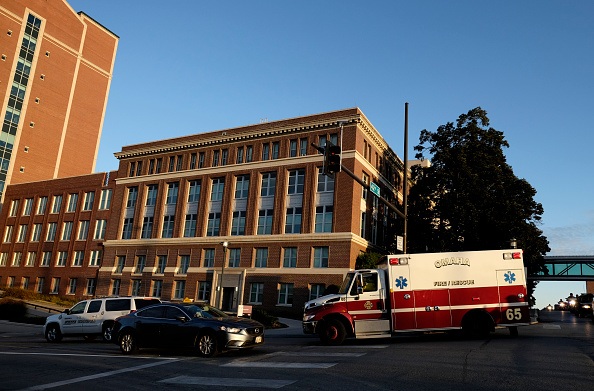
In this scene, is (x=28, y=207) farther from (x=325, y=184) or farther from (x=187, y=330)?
(x=187, y=330)

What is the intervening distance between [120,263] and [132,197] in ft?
24.1

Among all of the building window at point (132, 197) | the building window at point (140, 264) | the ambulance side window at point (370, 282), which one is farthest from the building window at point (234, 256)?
the ambulance side window at point (370, 282)

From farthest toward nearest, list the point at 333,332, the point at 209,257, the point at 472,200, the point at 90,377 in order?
the point at 209,257, the point at 472,200, the point at 333,332, the point at 90,377

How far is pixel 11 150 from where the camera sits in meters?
66.8

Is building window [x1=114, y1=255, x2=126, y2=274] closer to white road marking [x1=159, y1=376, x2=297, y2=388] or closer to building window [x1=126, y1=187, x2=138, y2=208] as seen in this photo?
building window [x1=126, y1=187, x2=138, y2=208]

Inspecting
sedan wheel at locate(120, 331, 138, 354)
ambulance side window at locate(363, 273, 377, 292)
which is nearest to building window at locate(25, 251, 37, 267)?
sedan wheel at locate(120, 331, 138, 354)

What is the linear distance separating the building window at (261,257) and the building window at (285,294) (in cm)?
284

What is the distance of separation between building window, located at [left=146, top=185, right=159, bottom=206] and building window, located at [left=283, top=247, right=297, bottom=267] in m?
17.7

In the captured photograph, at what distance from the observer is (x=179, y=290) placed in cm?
4659

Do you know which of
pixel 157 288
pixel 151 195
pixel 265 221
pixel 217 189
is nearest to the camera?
pixel 265 221

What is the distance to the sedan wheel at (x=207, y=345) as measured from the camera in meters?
13.1

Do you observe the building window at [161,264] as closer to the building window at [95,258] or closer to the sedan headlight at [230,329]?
the building window at [95,258]

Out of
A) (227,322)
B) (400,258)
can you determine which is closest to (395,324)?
(400,258)

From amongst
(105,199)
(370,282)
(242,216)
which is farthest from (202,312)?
(105,199)
